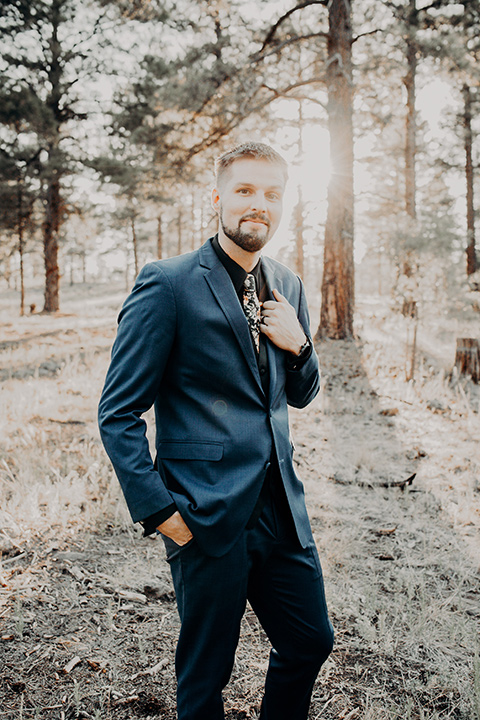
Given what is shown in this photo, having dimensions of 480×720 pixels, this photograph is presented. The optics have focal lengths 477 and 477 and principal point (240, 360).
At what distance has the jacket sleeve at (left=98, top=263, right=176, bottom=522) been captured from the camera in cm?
158

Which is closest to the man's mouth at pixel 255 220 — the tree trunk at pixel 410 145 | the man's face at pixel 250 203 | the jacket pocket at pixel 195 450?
the man's face at pixel 250 203

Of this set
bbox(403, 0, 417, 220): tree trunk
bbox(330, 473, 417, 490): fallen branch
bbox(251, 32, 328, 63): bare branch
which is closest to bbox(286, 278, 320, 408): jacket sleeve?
bbox(330, 473, 417, 490): fallen branch

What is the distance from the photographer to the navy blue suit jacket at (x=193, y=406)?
5.33 feet

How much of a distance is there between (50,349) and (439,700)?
1085cm

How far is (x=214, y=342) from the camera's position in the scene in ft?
5.74

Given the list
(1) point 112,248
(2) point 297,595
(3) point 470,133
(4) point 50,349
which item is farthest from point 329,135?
(1) point 112,248

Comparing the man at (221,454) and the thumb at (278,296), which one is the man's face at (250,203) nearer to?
the man at (221,454)

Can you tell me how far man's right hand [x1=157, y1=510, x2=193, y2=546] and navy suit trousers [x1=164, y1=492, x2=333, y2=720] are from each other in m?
0.03

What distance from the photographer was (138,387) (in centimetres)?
167

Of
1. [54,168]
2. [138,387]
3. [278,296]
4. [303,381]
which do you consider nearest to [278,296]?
[278,296]

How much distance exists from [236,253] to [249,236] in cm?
11

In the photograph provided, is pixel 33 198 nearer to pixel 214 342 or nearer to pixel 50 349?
pixel 50 349

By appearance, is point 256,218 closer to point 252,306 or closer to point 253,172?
point 253,172

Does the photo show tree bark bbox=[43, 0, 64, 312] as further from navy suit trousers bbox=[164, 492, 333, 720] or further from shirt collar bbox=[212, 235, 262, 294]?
navy suit trousers bbox=[164, 492, 333, 720]
